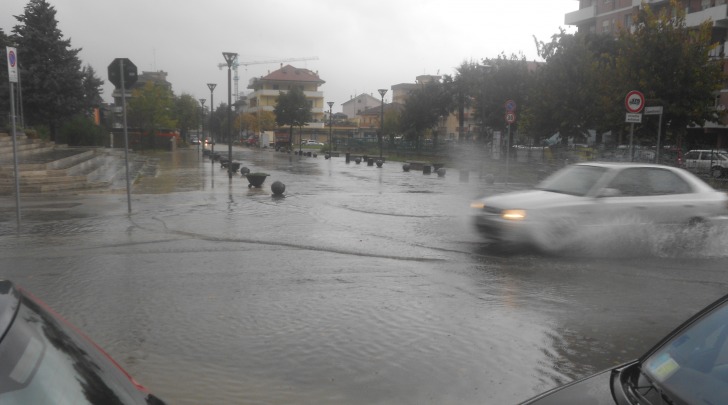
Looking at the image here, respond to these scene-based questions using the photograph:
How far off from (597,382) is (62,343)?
6.70 feet

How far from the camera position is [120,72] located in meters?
13.3

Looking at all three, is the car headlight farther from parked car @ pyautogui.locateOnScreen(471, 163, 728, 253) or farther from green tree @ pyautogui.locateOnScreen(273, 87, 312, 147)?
green tree @ pyautogui.locateOnScreen(273, 87, 312, 147)

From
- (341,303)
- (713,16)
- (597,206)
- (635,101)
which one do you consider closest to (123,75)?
(341,303)

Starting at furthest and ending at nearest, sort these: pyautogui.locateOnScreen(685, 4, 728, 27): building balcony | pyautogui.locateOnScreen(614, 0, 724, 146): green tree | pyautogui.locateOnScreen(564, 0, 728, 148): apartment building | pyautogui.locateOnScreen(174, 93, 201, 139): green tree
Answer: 1. pyautogui.locateOnScreen(174, 93, 201, 139): green tree
2. pyautogui.locateOnScreen(564, 0, 728, 148): apartment building
3. pyautogui.locateOnScreen(685, 4, 728, 27): building balcony
4. pyautogui.locateOnScreen(614, 0, 724, 146): green tree

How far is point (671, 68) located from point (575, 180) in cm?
1994

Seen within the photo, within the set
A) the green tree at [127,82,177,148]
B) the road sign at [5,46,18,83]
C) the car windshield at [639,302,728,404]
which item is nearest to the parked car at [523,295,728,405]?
the car windshield at [639,302,728,404]

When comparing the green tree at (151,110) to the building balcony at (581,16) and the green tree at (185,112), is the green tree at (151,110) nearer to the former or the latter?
the green tree at (185,112)

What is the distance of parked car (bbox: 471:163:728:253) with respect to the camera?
9.20 m

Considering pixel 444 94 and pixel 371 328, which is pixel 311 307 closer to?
pixel 371 328

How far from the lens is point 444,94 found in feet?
205

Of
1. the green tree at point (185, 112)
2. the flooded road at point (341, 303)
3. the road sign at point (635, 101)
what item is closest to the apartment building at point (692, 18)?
the road sign at point (635, 101)

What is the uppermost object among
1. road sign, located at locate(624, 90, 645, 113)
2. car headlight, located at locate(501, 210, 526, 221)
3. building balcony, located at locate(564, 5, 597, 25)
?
building balcony, located at locate(564, 5, 597, 25)

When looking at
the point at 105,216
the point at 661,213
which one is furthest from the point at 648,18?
the point at 105,216

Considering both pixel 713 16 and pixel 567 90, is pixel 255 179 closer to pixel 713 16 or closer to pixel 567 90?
pixel 567 90
